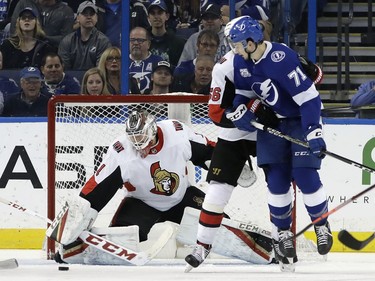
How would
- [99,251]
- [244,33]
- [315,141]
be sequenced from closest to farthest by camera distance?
[315,141] < [244,33] < [99,251]

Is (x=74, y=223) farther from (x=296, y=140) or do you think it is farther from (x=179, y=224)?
(x=296, y=140)

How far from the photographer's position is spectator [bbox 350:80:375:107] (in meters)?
8.34

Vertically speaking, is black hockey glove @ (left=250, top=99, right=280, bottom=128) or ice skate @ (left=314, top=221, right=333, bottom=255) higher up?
black hockey glove @ (left=250, top=99, right=280, bottom=128)

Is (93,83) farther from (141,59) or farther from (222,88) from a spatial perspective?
(222,88)

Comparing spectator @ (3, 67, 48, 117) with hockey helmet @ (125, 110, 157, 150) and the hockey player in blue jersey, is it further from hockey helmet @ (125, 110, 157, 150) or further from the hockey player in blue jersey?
the hockey player in blue jersey

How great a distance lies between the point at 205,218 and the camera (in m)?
6.75

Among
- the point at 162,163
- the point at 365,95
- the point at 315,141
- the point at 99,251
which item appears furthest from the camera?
the point at 365,95

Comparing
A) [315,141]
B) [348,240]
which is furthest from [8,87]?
[348,240]

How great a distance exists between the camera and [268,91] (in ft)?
21.2

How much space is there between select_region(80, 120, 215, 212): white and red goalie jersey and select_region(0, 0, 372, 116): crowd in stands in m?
1.36

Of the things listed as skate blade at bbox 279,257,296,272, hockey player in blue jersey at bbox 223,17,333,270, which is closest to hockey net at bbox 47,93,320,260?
skate blade at bbox 279,257,296,272

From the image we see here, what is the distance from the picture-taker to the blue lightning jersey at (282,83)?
640cm

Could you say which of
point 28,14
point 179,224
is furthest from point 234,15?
point 179,224

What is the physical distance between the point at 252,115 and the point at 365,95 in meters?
2.00
